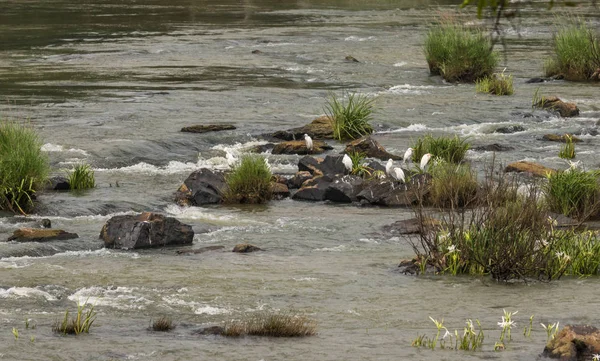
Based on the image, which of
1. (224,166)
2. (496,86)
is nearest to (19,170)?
(224,166)

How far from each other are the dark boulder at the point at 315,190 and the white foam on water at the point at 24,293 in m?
6.98

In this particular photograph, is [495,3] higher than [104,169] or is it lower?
higher

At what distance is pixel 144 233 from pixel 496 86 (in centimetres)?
1661

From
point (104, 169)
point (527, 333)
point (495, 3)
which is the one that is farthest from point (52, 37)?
point (495, 3)

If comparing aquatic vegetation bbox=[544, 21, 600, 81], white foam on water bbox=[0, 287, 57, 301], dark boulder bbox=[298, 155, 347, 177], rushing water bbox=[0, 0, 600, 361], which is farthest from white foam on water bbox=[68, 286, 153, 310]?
aquatic vegetation bbox=[544, 21, 600, 81]

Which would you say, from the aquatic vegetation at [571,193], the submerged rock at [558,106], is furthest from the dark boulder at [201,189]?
the submerged rock at [558,106]

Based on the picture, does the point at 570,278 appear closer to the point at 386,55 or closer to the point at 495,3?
the point at 495,3

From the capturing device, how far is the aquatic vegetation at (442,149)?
2192cm

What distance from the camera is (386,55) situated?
39188mm

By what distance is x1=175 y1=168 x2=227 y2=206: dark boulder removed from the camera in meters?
19.1

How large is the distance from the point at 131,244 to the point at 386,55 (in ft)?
79.6

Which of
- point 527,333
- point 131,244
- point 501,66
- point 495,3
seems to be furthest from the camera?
point 501,66

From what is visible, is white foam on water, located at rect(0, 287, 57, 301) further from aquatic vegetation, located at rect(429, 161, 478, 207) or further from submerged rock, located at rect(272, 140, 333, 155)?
submerged rock, located at rect(272, 140, 333, 155)

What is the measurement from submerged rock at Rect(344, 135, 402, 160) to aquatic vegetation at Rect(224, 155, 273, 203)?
3460 millimetres
